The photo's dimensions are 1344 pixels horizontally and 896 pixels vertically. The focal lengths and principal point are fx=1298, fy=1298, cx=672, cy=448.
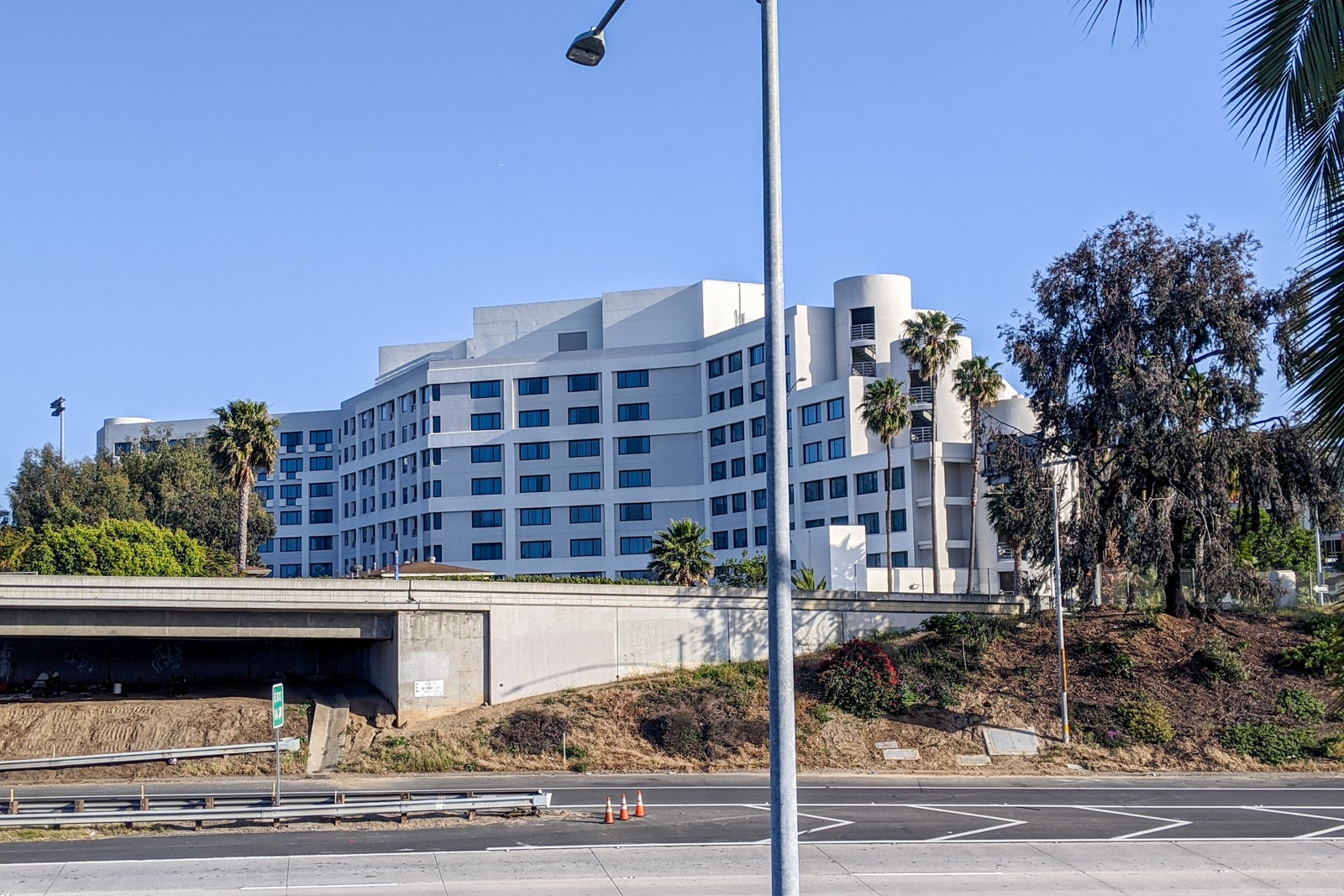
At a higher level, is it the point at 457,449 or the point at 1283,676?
the point at 457,449

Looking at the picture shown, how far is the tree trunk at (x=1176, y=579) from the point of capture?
47.4 metres

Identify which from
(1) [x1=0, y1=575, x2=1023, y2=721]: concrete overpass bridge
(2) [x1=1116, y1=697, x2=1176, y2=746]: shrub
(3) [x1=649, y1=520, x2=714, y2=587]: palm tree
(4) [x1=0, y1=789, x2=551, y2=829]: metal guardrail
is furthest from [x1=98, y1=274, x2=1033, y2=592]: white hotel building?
(4) [x1=0, y1=789, x2=551, y2=829]: metal guardrail

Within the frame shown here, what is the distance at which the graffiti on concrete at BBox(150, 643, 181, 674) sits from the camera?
49.4 m

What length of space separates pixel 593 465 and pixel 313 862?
223 ft

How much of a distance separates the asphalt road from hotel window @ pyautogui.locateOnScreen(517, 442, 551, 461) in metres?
52.7

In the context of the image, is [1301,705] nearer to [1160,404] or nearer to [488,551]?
[1160,404]

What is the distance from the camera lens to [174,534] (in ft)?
260

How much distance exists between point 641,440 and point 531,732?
1927 inches

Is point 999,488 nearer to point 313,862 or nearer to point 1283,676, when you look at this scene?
point 1283,676

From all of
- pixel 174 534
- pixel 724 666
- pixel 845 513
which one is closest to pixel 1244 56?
pixel 724 666

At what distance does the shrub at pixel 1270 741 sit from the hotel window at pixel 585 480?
54.3 metres

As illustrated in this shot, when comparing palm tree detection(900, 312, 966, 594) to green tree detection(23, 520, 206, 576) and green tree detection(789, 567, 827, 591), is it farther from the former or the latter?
green tree detection(23, 520, 206, 576)

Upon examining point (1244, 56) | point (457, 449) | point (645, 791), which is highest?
point (457, 449)

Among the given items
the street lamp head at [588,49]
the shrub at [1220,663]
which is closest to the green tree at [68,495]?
the shrub at [1220,663]
